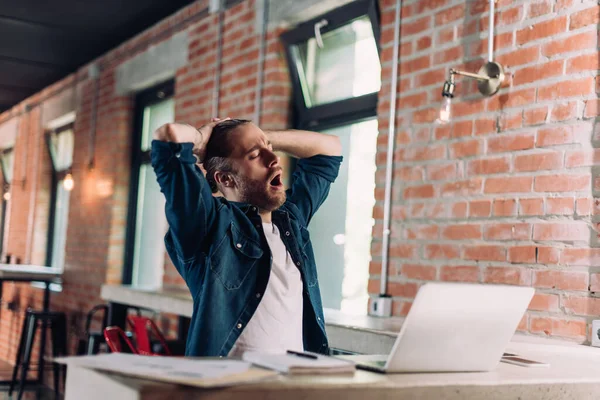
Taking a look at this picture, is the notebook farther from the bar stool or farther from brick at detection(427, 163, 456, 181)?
the bar stool

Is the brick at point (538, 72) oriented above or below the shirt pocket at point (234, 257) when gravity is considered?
above

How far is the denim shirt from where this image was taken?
184 cm

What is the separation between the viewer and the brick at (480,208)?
2.85m

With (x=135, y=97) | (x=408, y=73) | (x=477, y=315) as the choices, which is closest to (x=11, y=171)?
(x=135, y=97)

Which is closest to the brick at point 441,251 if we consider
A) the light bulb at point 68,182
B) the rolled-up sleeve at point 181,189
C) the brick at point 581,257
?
the brick at point 581,257

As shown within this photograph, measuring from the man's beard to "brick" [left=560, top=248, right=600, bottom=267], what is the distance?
1.01 meters

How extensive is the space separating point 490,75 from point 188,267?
1406 millimetres

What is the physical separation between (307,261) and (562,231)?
92cm

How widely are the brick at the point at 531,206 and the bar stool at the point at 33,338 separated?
14.7 ft

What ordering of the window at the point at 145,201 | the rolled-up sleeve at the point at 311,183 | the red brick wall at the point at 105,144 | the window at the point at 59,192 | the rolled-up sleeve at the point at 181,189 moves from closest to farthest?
the rolled-up sleeve at the point at 181,189, the rolled-up sleeve at the point at 311,183, the red brick wall at the point at 105,144, the window at the point at 145,201, the window at the point at 59,192

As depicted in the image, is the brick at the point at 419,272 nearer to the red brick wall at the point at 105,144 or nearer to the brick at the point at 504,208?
the brick at the point at 504,208

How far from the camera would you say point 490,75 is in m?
2.84

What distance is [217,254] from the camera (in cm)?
200

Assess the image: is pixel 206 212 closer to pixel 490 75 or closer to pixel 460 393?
pixel 460 393
